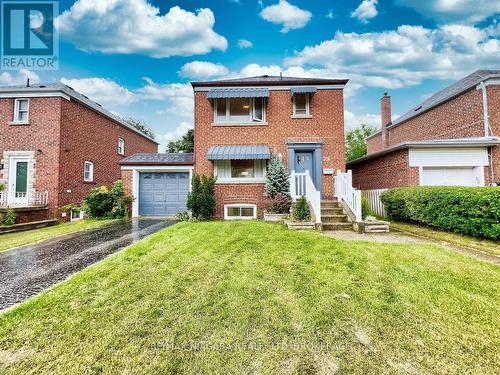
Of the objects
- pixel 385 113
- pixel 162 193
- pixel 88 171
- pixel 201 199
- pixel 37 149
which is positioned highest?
pixel 385 113

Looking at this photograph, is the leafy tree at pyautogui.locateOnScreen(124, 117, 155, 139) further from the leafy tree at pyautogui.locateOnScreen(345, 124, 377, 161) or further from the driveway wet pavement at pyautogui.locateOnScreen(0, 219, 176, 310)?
the driveway wet pavement at pyautogui.locateOnScreen(0, 219, 176, 310)

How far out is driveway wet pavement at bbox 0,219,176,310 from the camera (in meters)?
3.86

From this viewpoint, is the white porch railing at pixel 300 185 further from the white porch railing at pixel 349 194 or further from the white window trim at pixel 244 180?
the white window trim at pixel 244 180

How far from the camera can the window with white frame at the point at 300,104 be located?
11922 mm

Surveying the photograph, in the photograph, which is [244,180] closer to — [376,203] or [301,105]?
[301,105]

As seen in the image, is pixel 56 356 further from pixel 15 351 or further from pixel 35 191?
pixel 35 191

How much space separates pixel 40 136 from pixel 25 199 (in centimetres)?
346

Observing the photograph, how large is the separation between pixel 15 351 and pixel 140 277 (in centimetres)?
182

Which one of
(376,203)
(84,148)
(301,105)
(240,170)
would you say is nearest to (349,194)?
(376,203)

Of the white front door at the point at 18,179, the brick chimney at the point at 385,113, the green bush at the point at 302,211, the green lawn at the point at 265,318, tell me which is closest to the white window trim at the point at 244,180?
the green bush at the point at 302,211

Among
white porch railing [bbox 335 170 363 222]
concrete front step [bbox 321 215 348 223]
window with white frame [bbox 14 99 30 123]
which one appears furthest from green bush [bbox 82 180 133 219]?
white porch railing [bbox 335 170 363 222]

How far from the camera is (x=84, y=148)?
1467 cm

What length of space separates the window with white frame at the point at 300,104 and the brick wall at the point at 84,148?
12580mm

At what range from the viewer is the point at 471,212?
21.6 feet
